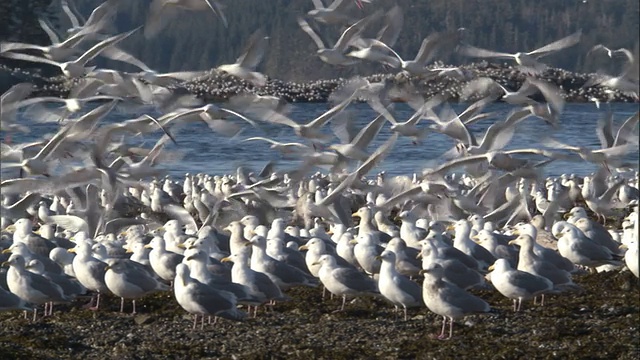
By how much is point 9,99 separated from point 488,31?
1132cm

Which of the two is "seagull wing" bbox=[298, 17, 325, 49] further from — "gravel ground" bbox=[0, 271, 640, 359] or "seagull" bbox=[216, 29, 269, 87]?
"gravel ground" bbox=[0, 271, 640, 359]

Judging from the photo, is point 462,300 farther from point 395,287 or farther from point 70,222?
point 70,222

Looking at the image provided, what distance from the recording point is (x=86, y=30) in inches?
518

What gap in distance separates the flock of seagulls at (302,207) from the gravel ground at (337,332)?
154 mm

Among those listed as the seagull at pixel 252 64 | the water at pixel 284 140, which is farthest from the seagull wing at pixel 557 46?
the water at pixel 284 140

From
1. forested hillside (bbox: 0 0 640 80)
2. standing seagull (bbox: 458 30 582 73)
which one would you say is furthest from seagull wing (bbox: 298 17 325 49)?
forested hillside (bbox: 0 0 640 80)

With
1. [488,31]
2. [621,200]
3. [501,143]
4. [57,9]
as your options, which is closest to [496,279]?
[501,143]

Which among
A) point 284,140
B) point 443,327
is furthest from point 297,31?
point 443,327

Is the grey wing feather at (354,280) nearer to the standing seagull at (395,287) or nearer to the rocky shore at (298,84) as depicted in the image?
the standing seagull at (395,287)

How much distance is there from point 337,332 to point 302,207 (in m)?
6.28

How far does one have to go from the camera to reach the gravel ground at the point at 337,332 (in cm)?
851

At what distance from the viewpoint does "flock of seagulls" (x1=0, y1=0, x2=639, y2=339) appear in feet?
32.1

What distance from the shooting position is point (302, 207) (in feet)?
50.3

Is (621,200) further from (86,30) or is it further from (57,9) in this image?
(57,9)
